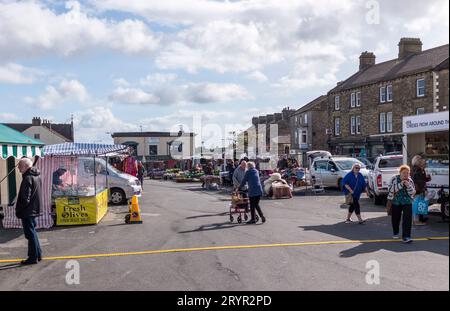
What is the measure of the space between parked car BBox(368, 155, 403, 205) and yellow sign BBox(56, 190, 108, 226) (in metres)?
9.87

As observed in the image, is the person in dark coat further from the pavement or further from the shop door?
the shop door

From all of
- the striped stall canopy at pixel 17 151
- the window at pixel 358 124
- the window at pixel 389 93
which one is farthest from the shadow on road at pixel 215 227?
the window at pixel 358 124

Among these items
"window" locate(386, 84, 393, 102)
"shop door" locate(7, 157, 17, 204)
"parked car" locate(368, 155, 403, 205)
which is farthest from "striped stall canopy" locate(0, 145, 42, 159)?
"window" locate(386, 84, 393, 102)

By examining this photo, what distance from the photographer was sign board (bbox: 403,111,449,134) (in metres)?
2.99

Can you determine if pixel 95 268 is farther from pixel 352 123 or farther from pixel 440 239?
pixel 352 123

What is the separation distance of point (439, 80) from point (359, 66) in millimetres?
50129

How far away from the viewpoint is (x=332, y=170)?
2445cm

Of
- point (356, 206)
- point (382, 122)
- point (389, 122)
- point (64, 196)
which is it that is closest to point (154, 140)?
point (382, 122)

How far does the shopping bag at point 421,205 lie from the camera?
11523mm

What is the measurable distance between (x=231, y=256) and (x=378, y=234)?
13.5 feet

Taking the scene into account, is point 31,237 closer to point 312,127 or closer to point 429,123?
point 429,123

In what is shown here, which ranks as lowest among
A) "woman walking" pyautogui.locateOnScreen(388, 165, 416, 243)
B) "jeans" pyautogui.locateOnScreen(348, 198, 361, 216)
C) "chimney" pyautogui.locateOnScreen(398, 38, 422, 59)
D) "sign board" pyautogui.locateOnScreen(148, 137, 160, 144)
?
"jeans" pyautogui.locateOnScreen(348, 198, 361, 216)
